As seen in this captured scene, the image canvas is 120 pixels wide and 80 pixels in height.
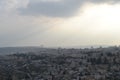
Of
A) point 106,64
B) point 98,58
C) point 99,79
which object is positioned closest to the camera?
point 99,79

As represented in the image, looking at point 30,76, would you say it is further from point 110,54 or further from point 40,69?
point 110,54

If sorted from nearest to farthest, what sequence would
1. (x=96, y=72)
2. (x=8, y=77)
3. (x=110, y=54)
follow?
(x=8, y=77)
(x=96, y=72)
(x=110, y=54)

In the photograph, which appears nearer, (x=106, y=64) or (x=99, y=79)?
(x=99, y=79)

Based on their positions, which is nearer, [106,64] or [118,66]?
[118,66]

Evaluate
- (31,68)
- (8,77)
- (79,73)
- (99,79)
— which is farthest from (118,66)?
(8,77)

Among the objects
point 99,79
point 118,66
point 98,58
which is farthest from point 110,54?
point 99,79

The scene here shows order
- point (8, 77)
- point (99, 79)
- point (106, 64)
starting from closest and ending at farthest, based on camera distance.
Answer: point (99, 79) → point (8, 77) → point (106, 64)

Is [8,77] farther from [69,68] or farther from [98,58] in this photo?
[98,58]

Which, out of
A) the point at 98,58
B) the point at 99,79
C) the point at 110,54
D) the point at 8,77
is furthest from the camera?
the point at 110,54
